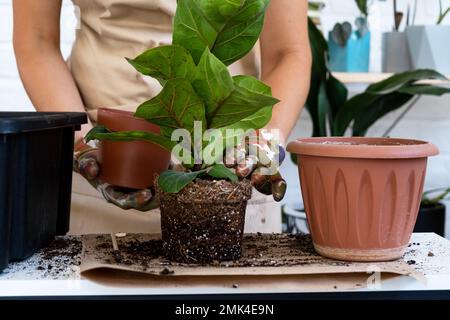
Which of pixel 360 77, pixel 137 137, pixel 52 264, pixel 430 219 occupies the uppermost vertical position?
pixel 360 77

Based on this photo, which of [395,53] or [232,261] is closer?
[232,261]

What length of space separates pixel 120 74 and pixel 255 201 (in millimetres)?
282

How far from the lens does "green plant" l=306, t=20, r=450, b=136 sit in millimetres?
1738

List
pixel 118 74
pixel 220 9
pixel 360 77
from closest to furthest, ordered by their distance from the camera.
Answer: pixel 220 9, pixel 118 74, pixel 360 77

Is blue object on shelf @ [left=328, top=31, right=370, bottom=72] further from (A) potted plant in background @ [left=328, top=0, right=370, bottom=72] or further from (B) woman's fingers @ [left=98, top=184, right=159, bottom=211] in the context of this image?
(B) woman's fingers @ [left=98, top=184, right=159, bottom=211]

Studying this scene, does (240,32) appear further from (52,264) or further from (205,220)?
(52,264)

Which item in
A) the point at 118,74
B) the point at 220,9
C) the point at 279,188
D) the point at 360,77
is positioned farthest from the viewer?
the point at 360,77

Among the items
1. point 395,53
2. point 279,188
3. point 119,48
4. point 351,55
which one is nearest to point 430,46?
point 395,53

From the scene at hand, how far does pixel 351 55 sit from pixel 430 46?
0.20 meters

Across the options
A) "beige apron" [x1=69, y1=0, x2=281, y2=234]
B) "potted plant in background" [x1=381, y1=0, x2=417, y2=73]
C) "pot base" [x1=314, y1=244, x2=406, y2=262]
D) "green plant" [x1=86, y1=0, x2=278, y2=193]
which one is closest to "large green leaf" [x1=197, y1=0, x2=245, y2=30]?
"green plant" [x1=86, y1=0, x2=278, y2=193]

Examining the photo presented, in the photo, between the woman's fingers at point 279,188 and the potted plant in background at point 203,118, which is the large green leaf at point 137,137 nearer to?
the potted plant in background at point 203,118

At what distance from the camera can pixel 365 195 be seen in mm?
620

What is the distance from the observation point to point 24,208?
1.98 feet
